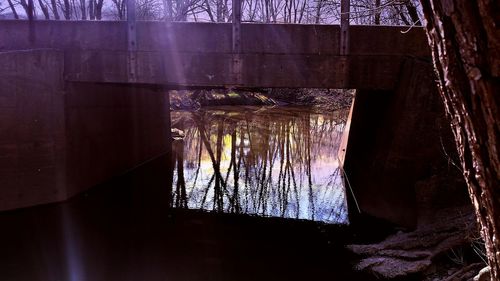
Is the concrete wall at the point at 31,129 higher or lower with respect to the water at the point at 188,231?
higher

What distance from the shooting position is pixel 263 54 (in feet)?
30.1

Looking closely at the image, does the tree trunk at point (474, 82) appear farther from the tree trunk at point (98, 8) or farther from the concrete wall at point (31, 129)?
the tree trunk at point (98, 8)

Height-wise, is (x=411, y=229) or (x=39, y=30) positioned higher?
(x=39, y=30)

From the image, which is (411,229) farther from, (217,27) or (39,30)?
(39,30)

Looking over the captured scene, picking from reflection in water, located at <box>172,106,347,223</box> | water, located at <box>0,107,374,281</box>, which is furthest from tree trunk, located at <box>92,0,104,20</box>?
water, located at <box>0,107,374,281</box>

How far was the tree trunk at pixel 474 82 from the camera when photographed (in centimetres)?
121

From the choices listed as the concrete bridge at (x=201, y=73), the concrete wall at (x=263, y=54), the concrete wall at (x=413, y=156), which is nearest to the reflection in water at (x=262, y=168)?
the concrete wall at (x=413, y=156)

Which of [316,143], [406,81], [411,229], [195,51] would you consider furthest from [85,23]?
[316,143]

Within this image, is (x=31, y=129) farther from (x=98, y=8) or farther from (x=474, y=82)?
(x=98, y=8)

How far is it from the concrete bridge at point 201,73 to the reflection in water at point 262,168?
2001mm

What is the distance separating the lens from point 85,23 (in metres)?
9.59

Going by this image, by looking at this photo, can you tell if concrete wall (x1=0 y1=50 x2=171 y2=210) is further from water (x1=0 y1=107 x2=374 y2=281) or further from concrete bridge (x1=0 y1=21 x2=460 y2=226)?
water (x1=0 y1=107 x2=374 y2=281)

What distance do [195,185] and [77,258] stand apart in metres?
5.46

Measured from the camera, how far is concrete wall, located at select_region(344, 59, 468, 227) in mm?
8344
